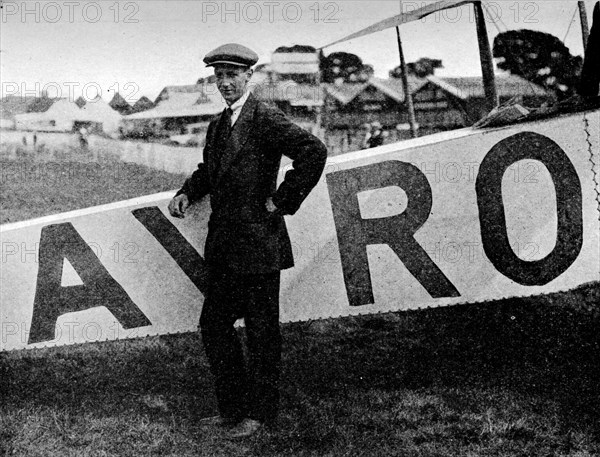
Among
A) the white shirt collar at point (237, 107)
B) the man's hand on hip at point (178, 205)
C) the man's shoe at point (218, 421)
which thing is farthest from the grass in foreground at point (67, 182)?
the white shirt collar at point (237, 107)

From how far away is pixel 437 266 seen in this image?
326 centimetres

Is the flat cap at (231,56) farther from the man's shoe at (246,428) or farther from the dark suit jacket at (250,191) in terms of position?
the man's shoe at (246,428)

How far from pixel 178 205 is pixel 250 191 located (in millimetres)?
458

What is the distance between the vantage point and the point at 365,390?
321 cm

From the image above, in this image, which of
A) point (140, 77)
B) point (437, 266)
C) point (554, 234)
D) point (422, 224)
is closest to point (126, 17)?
point (140, 77)

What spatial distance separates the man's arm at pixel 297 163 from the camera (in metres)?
2.55

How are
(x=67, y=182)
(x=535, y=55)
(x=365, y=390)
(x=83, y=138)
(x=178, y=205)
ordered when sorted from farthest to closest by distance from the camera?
1. (x=83, y=138)
2. (x=67, y=182)
3. (x=535, y=55)
4. (x=365, y=390)
5. (x=178, y=205)

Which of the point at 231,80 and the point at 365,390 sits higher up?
the point at 231,80

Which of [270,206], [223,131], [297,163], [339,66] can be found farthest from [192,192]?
[339,66]

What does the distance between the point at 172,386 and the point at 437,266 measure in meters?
1.62

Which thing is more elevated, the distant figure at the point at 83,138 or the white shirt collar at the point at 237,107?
the distant figure at the point at 83,138

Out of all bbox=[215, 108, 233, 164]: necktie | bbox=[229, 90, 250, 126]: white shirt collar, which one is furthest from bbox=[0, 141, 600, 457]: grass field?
bbox=[229, 90, 250, 126]: white shirt collar

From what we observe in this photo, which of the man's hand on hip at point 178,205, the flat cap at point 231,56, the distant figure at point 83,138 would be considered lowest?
the man's hand on hip at point 178,205

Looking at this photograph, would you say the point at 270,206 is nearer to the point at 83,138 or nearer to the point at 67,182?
the point at 67,182
